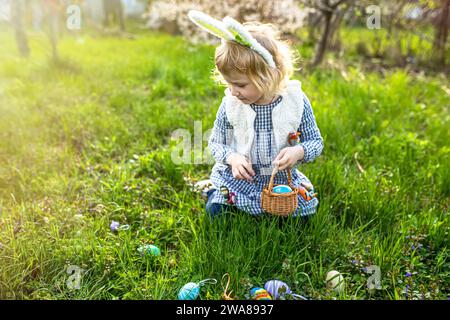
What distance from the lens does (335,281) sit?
6.28ft

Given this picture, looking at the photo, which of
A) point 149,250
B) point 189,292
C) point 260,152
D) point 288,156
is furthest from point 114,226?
point 288,156

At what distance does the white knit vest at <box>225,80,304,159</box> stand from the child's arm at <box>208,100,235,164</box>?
0.06 m

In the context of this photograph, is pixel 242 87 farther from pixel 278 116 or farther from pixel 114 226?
pixel 114 226

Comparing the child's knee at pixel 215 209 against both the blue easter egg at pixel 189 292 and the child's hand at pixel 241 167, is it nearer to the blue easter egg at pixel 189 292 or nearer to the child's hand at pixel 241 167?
the child's hand at pixel 241 167

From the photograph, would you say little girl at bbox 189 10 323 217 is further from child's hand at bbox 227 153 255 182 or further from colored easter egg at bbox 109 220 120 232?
colored easter egg at bbox 109 220 120 232

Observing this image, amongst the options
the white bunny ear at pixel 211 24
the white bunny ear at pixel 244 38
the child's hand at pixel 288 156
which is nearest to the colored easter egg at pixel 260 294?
the child's hand at pixel 288 156

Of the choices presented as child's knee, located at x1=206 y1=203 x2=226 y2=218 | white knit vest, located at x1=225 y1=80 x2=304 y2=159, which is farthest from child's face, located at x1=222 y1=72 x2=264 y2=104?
child's knee, located at x1=206 y1=203 x2=226 y2=218

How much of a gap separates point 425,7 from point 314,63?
1.93 m

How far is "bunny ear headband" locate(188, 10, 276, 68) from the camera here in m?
1.86

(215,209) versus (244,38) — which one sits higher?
(244,38)

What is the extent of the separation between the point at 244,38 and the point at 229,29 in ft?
0.25

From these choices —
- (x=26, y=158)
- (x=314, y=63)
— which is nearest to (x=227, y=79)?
(x=26, y=158)

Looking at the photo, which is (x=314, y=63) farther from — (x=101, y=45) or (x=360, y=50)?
(x=101, y=45)
